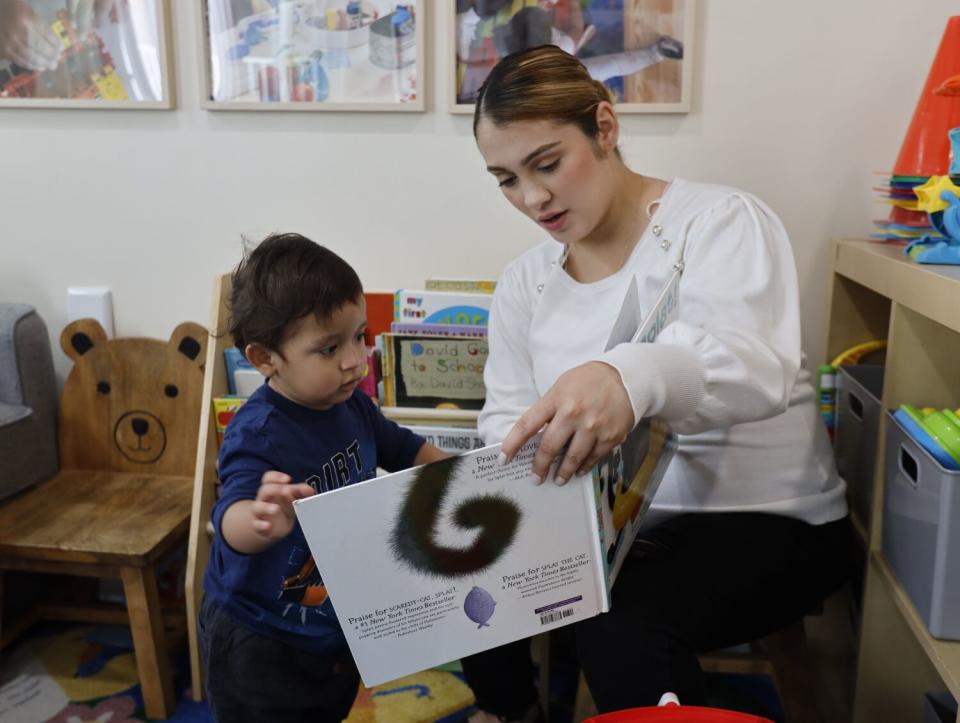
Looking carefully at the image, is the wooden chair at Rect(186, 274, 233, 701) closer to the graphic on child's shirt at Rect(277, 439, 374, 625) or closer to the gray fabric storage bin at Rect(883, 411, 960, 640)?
the graphic on child's shirt at Rect(277, 439, 374, 625)

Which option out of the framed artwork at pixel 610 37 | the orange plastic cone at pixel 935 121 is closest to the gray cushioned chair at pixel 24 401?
the framed artwork at pixel 610 37

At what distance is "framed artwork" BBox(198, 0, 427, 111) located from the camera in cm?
169

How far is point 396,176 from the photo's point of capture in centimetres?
177

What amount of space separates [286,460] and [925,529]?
32.0 inches

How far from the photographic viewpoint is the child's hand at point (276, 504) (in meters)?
0.85

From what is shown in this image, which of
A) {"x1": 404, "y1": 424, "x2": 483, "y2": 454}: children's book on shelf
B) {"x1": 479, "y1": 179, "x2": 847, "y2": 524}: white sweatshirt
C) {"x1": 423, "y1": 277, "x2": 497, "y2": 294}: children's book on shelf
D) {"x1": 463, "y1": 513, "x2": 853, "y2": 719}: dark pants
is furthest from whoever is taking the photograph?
{"x1": 423, "y1": 277, "x2": 497, "y2": 294}: children's book on shelf

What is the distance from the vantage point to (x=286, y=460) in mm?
1039

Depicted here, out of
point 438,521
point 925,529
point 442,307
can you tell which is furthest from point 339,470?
point 925,529

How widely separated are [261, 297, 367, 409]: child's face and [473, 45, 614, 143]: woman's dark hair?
34 centimetres

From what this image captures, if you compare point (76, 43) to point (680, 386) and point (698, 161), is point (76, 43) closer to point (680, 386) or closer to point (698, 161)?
point (698, 161)

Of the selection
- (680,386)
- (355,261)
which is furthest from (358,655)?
(355,261)

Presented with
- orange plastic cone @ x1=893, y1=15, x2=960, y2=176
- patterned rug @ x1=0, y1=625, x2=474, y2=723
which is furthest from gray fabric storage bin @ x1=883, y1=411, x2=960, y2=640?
patterned rug @ x1=0, y1=625, x2=474, y2=723

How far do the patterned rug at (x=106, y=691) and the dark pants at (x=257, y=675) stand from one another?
0.53 metres

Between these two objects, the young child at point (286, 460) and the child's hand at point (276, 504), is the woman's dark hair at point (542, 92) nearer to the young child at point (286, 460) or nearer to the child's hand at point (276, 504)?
the young child at point (286, 460)
